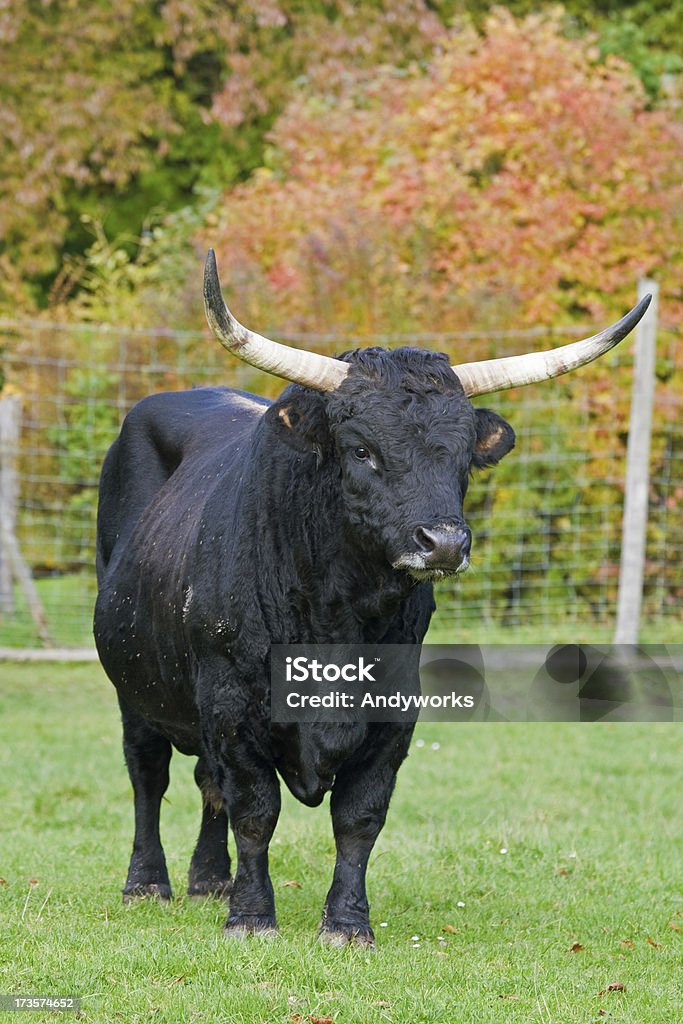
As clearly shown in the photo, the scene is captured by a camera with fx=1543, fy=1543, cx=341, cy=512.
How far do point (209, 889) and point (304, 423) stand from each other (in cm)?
204

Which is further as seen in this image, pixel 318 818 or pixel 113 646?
pixel 318 818

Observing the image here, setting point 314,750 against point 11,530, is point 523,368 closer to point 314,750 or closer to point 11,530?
point 314,750

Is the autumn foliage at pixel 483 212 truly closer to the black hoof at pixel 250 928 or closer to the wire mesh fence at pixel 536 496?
the wire mesh fence at pixel 536 496

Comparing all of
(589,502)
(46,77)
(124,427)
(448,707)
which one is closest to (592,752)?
(448,707)

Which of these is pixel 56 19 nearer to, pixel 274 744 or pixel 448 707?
pixel 448 707

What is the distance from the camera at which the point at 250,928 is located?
16.7ft

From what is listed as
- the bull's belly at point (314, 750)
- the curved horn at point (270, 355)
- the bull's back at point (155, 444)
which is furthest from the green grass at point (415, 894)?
the curved horn at point (270, 355)

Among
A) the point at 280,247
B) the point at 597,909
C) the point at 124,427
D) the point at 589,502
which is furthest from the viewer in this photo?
the point at 280,247

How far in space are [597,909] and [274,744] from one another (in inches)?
60.6

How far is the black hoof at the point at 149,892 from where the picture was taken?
587 centimetres

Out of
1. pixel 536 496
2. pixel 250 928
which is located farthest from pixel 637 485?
pixel 250 928

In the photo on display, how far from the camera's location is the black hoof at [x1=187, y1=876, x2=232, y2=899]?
5.97 meters

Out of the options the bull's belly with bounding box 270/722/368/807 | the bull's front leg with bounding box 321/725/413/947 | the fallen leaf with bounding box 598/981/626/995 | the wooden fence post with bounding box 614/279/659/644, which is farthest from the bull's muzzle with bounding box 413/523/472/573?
the wooden fence post with bounding box 614/279/659/644

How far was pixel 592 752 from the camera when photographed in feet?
31.7
